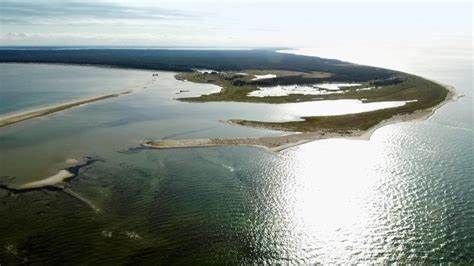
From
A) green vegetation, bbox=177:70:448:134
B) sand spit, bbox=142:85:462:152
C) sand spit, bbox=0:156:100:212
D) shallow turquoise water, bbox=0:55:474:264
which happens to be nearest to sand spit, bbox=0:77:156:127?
shallow turquoise water, bbox=0:55:474:264

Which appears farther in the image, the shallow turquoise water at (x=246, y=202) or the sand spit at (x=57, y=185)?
the sand spit at (x=57, y=185)

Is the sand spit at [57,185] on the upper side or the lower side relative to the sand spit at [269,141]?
lower

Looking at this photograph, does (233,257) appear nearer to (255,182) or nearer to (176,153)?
(255,182)

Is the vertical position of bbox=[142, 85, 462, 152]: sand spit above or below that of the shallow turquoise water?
above

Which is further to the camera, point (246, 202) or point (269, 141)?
point (269, 141)

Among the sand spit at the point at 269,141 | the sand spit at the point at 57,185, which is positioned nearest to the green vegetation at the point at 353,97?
the sand spit at the point at 269,141

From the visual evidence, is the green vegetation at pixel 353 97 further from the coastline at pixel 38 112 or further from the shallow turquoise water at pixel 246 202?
the coastline at pixel 38 112

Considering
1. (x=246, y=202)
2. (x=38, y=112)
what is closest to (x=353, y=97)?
(x=38, y=112)

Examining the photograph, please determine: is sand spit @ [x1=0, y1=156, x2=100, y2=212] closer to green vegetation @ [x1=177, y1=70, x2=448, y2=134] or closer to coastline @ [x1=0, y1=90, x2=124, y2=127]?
coastline @ [x1=0, y1=90, x2=124, y2=127]

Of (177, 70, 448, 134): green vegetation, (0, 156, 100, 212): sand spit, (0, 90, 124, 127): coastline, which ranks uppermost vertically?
(177, 70, 448, 134): green vegetation

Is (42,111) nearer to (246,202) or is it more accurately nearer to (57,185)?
(57,185)
